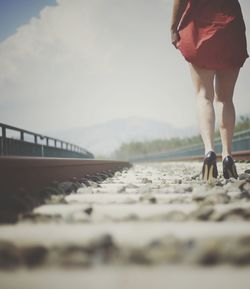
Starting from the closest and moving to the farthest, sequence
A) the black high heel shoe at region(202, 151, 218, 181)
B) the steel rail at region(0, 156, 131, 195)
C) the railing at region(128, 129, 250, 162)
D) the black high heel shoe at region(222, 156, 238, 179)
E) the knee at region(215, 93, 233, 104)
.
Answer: the steel rail at region(0, 156, 131, 195), the black high heel shoe at region(202, 151, 218, 181), the black high heel shoe at region(222, 156, 238, 179), the knee at region(215, 93, 233, 104), the railing at region(128, 129, 250, 162)

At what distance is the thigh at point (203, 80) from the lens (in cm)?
348

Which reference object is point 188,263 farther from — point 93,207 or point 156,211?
point 93,207

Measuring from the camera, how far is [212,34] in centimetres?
332

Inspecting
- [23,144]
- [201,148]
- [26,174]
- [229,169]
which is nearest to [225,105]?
[229,169]

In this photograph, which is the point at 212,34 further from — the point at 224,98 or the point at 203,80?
the point at 224,98

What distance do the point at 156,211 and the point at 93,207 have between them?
350mm

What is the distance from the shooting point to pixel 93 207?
1741mm

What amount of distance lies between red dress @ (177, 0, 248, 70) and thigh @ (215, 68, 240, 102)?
142mm

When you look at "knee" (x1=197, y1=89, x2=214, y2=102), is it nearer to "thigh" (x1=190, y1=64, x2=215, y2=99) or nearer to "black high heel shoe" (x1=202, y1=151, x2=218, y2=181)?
"thigh" (x1=190, y1=64, x2=215, y2=99)

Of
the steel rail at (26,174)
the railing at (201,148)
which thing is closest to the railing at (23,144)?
the steel rail at (26,174)

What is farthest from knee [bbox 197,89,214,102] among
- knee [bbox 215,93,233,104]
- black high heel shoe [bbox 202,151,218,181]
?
black high heel shoe [bbox 202,151,218,181]

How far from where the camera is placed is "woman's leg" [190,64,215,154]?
3.48 meters

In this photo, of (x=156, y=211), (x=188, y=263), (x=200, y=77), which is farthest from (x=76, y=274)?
(x=200, y=77)

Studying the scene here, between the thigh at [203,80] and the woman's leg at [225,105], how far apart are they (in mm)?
176
